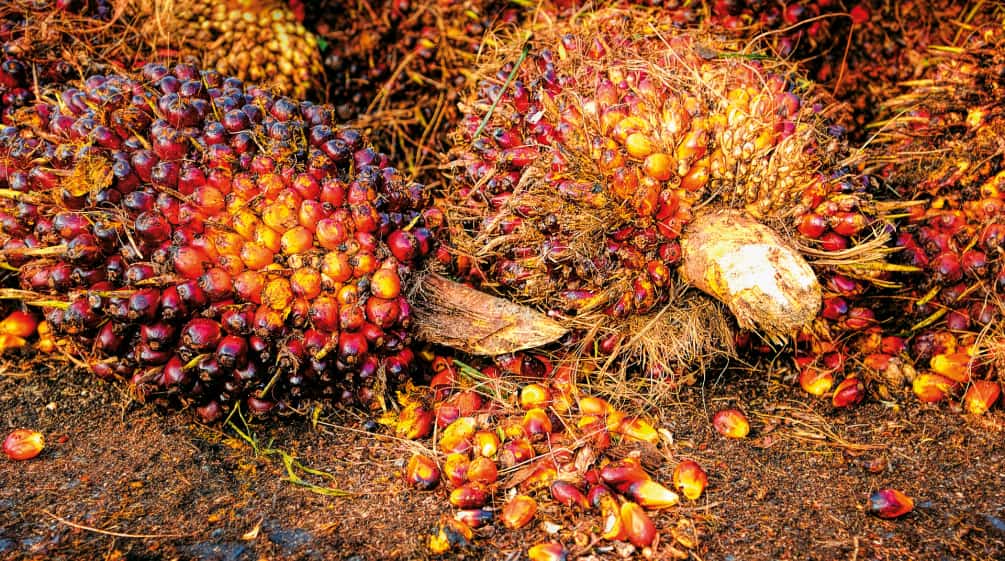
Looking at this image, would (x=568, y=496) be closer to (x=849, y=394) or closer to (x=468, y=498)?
(x=468, y=498)

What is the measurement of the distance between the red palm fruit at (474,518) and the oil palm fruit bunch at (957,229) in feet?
4.63

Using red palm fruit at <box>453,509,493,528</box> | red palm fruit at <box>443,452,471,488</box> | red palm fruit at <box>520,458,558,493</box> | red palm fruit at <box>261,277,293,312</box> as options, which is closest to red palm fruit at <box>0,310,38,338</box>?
red palm fruit at <box>261,277,293,312</box>

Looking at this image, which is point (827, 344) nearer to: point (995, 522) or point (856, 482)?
point (856, 482)

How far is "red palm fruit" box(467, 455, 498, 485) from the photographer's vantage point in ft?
6.45

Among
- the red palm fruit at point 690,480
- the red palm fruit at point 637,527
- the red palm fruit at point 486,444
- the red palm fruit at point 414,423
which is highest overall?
the red palm fruit at point 637,527

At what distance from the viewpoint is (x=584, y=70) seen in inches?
95.9

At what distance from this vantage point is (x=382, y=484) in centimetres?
204

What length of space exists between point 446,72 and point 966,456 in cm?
241

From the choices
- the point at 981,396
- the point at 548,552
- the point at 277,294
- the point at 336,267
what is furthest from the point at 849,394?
the point at 277,294

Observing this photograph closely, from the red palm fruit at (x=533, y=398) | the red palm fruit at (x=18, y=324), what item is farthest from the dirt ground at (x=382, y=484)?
the red palm fruit at (x=533, y=398)

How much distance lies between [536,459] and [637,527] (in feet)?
1.26

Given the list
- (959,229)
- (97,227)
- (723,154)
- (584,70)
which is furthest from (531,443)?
(959,229)

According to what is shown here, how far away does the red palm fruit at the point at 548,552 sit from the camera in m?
1.69

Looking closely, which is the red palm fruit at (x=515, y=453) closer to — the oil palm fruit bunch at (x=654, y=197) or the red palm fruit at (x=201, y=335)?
the oil palm fruit bunch at (x=654, y=197)
